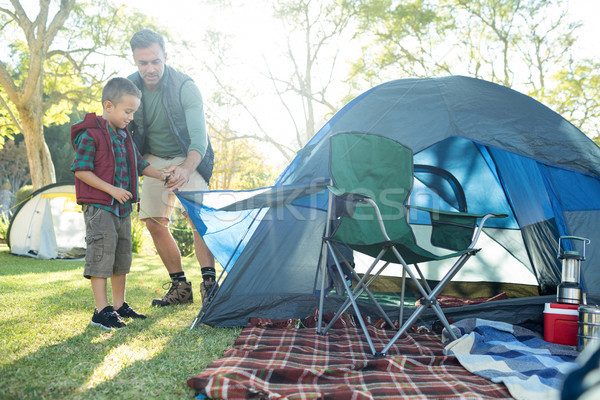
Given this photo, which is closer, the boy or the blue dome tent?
the boy

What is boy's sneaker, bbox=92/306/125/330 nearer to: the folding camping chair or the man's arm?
the man's arm

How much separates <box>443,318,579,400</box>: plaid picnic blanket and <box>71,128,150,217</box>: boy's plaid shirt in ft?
5.28

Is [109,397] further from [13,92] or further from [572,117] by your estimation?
[572,117]

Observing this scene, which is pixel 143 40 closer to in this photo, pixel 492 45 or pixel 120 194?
pixel 120 194

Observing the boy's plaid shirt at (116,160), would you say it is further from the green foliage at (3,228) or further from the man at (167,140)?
the green foliage at (3,228)

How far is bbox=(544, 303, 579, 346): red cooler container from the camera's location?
2.11 m

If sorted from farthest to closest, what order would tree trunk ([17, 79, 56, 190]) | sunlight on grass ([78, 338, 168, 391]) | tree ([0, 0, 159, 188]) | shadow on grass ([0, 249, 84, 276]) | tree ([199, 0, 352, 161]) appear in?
tree ([199, 0, 352, 161])
tree trunk ([17, 79, 56, 190])
tree ([0, 0, 159, 188])
shadow on grass ([0, 249, 84, 276])
sunlight on grass ([78, 338, 168, 391])

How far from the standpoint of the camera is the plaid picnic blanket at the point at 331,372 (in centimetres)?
136

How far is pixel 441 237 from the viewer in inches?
89.8

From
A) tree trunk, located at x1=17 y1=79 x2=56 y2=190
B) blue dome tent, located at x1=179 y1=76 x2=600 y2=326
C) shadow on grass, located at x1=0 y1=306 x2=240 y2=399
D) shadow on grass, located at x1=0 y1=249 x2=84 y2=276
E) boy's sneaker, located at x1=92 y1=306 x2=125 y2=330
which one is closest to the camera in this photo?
shadow on grass, located at x1=0 y1=306 x2=240 y2=399

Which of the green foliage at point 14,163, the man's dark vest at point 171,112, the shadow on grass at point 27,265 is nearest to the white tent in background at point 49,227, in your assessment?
the shadow on grass at point 27,265

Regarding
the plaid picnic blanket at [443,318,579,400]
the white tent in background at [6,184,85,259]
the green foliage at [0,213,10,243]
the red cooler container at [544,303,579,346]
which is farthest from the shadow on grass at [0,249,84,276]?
the red cooler container at [544,303,579,346]

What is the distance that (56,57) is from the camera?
10.1 m

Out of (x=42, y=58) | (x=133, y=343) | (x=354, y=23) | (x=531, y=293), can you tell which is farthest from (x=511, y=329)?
(x=354, y=23)
